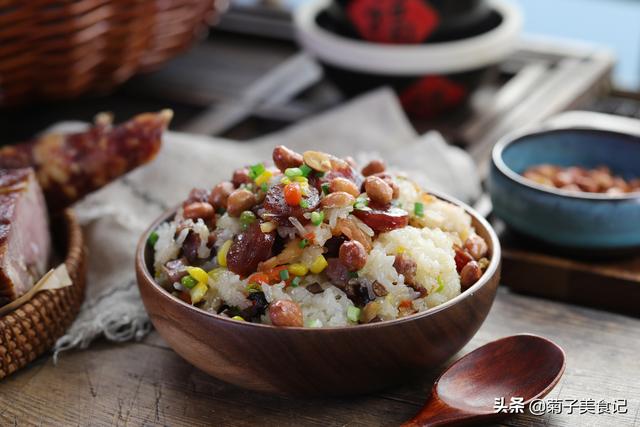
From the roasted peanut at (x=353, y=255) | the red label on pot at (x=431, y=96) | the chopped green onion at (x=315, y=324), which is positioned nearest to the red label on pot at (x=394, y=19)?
the red label on pot at (x=431, y=96)

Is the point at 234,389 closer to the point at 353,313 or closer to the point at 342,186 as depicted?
the point at 353,313

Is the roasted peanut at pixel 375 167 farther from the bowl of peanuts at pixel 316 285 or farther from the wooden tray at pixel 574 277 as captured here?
the wooden tray at pixel 574 277

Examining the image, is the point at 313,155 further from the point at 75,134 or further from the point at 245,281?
the point at 75,134

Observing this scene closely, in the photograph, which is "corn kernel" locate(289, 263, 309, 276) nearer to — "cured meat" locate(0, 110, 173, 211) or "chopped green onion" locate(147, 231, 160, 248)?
"chopped green onion" locate(147, 231, 160, 248)

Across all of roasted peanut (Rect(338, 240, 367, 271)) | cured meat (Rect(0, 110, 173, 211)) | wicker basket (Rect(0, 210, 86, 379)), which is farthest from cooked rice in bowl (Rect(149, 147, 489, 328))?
cured meat (Rect(0, 110, 173, 211))

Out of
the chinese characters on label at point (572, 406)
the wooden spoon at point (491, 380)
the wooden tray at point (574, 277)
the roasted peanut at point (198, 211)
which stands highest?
the roasted peanut at point (198, 211)

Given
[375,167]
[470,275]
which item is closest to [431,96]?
[375,167]

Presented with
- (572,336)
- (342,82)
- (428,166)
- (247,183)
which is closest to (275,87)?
(342,82)
